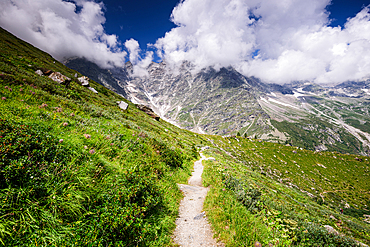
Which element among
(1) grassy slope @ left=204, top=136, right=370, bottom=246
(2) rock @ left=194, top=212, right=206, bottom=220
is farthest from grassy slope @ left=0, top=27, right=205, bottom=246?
(1) grassy slope @ left=204, top=136, right=370, bottom=246

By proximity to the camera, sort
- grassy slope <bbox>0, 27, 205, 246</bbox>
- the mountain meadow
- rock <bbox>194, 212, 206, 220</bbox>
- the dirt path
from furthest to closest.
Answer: rock <bbox>194, 212, 206, 220</bbox> < the dirt path < the mountain meadow < grassy slope <bbox>0, 27, 205, 246</bbox>

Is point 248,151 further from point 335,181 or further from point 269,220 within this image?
point 269,220

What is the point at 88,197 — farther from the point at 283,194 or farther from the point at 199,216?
the point at 283,194

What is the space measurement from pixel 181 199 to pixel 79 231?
240 inches

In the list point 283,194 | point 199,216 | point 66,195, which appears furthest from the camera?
point 283,194

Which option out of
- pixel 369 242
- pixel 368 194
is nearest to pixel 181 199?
pixel 369 242

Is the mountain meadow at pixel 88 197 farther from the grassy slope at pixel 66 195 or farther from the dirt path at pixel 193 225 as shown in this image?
the dirt path at pixel 193 225

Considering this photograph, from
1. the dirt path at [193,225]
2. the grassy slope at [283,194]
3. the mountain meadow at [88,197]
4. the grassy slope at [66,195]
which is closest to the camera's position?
the grassy slope at [66,195]

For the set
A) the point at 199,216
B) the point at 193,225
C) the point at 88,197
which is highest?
the point at 88,197

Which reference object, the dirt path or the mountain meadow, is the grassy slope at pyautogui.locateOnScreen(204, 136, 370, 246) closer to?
the mountain meadow

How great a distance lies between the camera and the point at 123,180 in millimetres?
5547

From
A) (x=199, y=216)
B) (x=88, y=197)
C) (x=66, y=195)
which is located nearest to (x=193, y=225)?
(x=199, y=216)

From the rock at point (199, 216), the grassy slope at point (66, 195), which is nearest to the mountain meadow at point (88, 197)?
the grassy slope at point (66, 195)

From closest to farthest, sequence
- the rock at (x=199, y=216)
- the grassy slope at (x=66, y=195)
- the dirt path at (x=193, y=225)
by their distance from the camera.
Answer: the grassy slope at (x=66, y=195), the dirt path at (x=193, y=225), the rock at (x=199, y=216)
